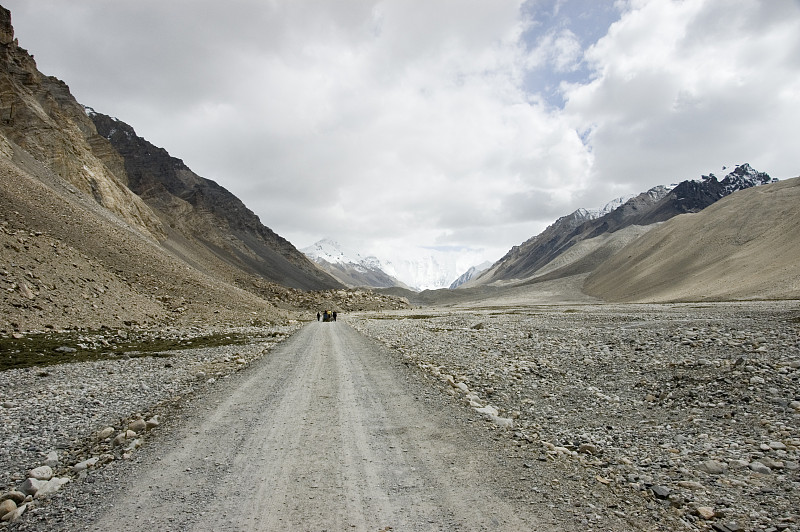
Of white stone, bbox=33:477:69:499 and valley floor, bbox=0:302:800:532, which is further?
white stone, bbox=33:477:69:499

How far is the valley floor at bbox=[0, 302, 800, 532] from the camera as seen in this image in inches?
213

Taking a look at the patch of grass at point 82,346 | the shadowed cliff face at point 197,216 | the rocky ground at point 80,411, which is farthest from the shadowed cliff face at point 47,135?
the rocky ground at point 80,411

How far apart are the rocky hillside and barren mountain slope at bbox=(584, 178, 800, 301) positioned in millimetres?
82084

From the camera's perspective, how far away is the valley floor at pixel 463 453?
5410mm

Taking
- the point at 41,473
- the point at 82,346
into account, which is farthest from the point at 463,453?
the point at 82,346

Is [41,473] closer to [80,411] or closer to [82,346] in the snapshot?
[80,411]

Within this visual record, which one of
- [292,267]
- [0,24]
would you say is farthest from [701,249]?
[0,24]

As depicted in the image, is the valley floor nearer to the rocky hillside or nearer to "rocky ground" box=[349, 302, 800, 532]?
"rocky ground" box=[349, 302, 800, 532]

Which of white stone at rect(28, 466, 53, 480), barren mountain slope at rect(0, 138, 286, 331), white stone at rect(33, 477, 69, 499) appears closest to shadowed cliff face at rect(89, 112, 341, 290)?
barren mountain slope at rect(0, 138, 286, 331)

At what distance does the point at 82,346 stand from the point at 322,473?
872 inches

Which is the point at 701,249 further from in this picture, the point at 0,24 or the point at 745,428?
the point at 0,24

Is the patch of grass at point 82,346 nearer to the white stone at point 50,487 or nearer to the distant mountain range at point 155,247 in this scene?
the distant mountain range at point 155,247

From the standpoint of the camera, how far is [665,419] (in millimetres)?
9234

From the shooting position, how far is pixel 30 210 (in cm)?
4378
